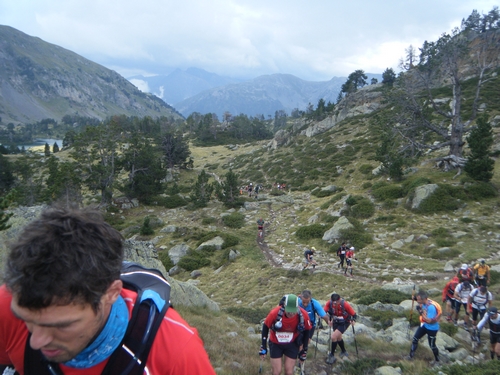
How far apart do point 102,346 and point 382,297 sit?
1222 cm

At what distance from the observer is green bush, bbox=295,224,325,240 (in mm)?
20172

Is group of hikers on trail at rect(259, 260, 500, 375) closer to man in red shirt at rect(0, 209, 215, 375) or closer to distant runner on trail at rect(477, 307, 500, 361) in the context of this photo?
distant runner on trail at rect(477, 307, 500, 361)

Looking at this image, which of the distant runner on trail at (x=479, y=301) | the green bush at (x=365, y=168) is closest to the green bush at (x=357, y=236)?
the distant runner on trail at (x=479, y=301)

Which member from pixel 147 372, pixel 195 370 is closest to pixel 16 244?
pixel 147 372

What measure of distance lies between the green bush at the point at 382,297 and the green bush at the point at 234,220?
48.3ft

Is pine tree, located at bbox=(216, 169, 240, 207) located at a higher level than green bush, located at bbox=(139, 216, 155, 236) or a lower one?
higher

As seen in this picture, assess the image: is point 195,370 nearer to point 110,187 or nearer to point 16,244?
point 16,244

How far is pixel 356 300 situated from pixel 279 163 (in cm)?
3599

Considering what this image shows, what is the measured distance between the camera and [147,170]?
36.2 meters

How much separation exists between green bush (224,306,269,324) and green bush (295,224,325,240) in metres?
9.20

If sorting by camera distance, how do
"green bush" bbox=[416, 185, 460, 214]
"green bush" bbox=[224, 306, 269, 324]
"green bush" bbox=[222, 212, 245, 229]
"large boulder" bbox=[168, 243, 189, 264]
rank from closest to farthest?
"green bush" bbox=[224, 306, 269, 324] → "green bush" bbox=[416, 185, 460, 214] → "large boulder" bbox=[168, 243, 189, 264] → "green bush" bbox=[222, 212, 245, 229]

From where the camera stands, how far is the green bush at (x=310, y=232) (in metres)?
20.2

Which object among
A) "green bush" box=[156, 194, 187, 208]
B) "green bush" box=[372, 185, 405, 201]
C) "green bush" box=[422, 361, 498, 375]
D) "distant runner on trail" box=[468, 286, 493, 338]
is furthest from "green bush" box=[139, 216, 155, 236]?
→ "green bush" box=[422, 361, 498, 375]

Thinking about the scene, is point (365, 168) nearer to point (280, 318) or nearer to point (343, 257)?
point (343, 257)
